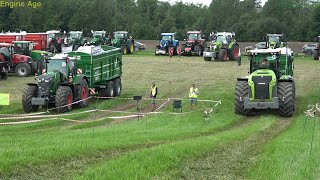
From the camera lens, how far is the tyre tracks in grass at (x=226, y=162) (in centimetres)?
1080

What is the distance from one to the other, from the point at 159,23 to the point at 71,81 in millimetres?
68605

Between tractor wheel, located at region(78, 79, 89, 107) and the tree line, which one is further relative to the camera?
the tree line

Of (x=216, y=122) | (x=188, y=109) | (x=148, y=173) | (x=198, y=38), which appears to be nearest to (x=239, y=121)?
(x=216, y=122)

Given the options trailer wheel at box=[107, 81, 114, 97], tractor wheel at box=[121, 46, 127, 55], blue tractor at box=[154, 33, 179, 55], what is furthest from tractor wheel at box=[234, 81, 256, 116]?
tractor wheel at box=[121, 46, 127, 55]

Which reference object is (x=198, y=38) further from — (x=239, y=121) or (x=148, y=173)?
(x=148, y=173)

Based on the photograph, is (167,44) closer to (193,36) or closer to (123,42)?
(193,36)

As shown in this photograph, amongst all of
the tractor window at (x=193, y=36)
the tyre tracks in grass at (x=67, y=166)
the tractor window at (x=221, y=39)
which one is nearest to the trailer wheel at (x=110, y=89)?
the tyre tracks in grass at (x=67, y=166)

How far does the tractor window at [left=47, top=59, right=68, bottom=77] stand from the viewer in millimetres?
23547

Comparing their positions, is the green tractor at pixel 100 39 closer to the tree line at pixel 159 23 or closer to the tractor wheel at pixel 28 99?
the tree line at pixel 159 23

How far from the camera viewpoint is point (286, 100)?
824 inches

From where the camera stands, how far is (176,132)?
16875 millimetres

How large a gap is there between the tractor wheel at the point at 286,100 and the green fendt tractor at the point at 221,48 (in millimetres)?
24907

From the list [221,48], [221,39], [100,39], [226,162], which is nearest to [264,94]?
[226,162]

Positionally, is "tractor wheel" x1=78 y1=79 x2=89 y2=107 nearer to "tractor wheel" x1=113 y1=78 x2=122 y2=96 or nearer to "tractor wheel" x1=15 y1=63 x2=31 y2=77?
"tractor wheel" x1=113 y1=78 x2=122 y2=96
